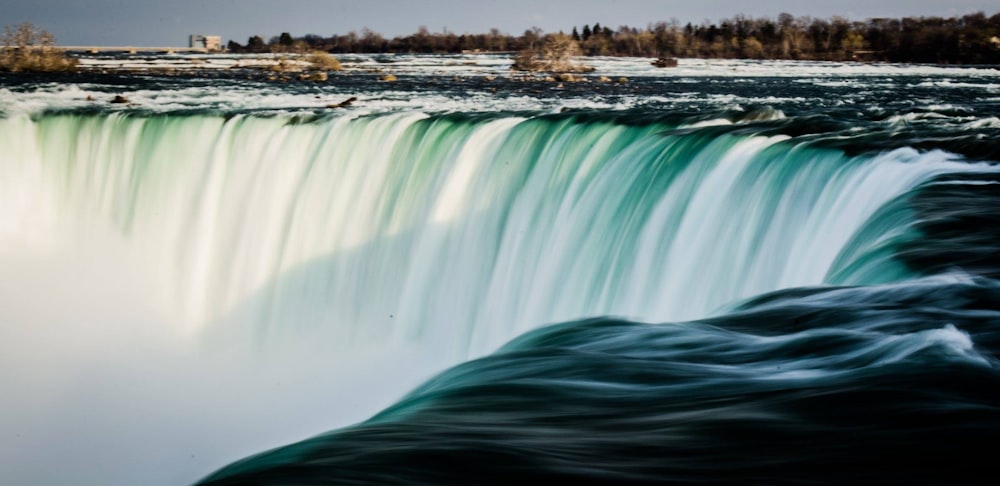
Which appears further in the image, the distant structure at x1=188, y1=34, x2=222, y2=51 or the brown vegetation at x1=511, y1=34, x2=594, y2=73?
the distant structure at x1=188, y1=34, x2=222, y2=51

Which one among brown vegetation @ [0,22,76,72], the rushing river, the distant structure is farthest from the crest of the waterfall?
the distant structure

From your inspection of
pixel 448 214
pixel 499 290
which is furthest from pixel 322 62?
pixel 499 290

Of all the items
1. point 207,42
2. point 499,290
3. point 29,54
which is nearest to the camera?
point 499,290

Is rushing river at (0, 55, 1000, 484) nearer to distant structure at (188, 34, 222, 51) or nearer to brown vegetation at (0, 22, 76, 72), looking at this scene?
brown vegetation at (0, 22, 76, 72)

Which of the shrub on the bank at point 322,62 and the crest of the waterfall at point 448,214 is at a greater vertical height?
the shrub on the bank at point 322,62

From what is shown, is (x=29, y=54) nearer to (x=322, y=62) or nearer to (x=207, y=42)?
(x=322, y=62)

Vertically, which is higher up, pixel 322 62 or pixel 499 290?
pixel 322 62

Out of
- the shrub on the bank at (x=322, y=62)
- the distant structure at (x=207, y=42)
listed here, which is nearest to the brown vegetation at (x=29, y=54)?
the shrub on the bank at (x=322, y=62)

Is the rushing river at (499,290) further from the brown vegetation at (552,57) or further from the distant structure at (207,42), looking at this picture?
the distant structure at (207,42)

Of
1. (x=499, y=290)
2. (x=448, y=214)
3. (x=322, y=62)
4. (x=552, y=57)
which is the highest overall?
(x=552, y=57)

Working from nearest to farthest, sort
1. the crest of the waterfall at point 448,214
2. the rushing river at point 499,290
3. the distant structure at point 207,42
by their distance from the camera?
the rushing river at point 499,290
the crest of the waterfall at point 448,214
the distant structure at point 207,42

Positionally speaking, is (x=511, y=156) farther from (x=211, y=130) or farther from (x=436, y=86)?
(x=436, y=86)

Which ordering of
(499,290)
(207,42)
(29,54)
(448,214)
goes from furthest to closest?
(207,42) < (29,54) < (448,214) < (499,290)

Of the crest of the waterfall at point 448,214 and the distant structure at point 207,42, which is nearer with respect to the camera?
the crest of the waterfall at point 448,214
